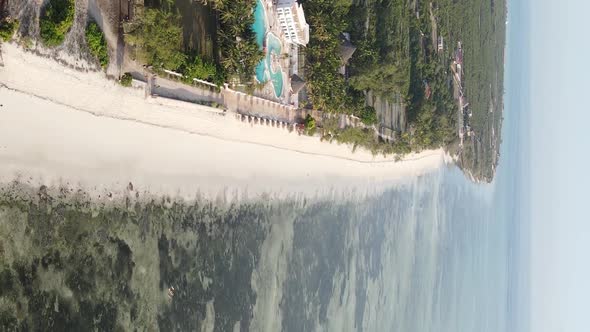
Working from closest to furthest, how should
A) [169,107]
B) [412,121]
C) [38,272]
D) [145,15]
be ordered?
1. [38,272]
2. [145,15]
3. [169,107]
4. [412,121]

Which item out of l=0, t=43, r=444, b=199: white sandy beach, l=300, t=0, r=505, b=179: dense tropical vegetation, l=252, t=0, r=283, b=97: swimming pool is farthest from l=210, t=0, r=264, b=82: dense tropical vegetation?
l=300, t=0, r=505, b=179: dense tropical vegetation

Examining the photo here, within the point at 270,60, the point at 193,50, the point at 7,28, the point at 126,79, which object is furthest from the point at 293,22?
the point at 7,28

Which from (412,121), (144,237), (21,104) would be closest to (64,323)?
(144,237)

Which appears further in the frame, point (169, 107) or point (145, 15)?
point (169, 107)

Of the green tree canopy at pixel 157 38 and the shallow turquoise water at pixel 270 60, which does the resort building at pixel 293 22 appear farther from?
the green tree canopy at pixel 157 38

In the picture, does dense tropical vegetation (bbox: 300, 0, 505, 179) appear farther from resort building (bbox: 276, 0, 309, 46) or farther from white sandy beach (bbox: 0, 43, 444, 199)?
white sandy beach (bbox: 0, 43, 444, 199)

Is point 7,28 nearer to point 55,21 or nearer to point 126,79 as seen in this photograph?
point 55,21

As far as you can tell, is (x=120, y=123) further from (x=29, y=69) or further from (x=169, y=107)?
(x=29, y=69)
